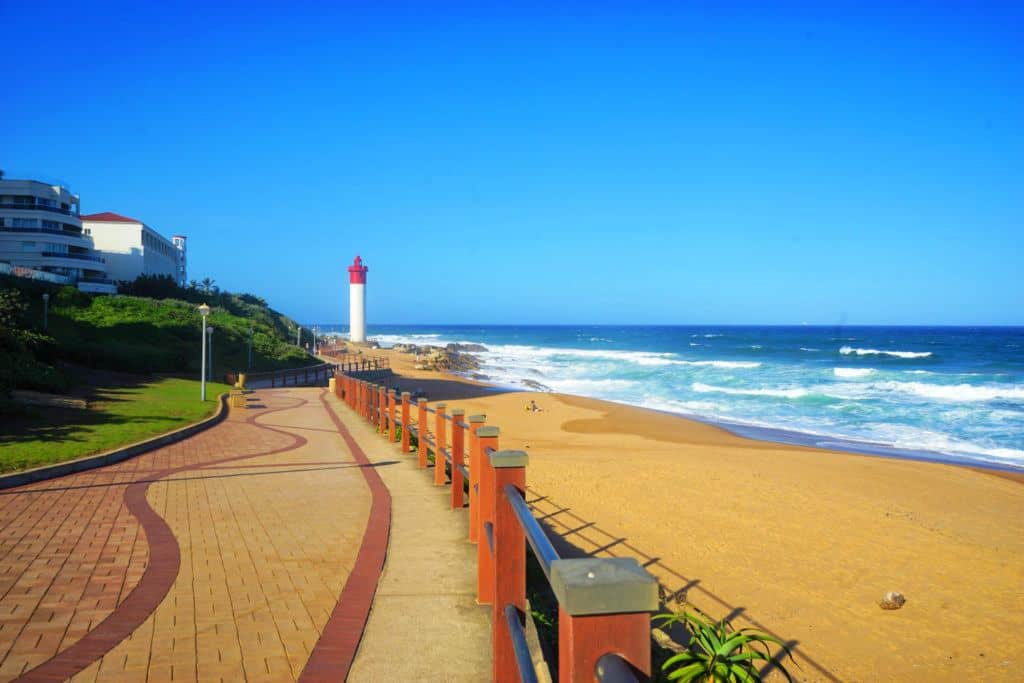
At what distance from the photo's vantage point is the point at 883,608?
7605 millimetres

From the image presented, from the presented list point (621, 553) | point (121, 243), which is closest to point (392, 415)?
point (621, 553)

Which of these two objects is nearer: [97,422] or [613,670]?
[613,670]

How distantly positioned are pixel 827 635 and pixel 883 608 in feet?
3.82

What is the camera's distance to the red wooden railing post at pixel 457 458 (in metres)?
7.48

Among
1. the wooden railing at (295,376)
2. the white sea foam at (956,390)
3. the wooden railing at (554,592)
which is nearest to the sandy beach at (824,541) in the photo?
the wooden railing at (554,592)

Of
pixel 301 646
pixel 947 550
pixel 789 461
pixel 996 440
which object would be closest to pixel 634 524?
pixel 947 550

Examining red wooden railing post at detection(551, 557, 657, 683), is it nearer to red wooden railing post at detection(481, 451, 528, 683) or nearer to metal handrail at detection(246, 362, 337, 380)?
red wooden railing post at detection(481, 451, 528, 683)

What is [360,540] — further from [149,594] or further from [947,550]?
[947,550]

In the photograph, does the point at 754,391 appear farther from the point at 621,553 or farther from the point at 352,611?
the point at 352,611

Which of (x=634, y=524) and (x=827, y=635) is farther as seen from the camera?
(x=634, y=524)

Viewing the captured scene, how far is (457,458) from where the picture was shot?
24.7ft

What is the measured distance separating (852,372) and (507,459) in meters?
47.4

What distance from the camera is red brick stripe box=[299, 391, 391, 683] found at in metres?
3.94

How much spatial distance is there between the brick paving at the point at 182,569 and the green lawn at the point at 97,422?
1070 millimetres
